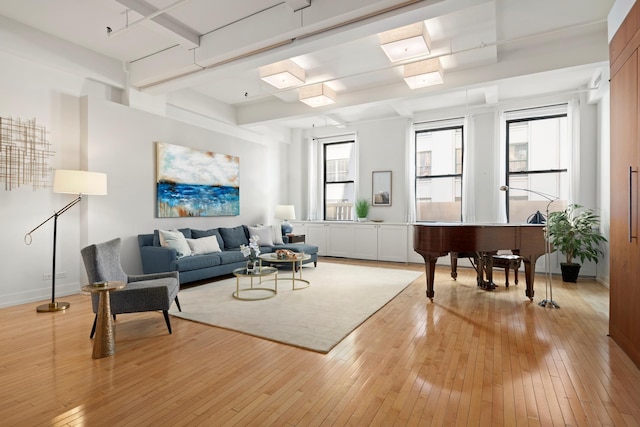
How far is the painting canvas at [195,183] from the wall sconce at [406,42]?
391cm

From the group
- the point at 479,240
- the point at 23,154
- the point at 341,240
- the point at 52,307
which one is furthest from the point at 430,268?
the point at 23,154

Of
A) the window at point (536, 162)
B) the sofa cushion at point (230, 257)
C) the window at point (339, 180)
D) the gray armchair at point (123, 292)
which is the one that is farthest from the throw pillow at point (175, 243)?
the window at point (536, 162)

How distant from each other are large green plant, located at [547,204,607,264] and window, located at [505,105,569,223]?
2.31 ft

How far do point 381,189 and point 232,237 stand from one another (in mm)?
3587

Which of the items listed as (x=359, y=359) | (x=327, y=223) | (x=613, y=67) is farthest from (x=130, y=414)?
(x=327, y=223)

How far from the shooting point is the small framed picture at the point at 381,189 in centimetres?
786

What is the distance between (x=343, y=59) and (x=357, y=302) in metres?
3.39

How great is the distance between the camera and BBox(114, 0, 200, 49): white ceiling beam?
3.49 meters

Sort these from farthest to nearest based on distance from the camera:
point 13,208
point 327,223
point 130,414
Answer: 1. point 327,223
2. point 13,208
3. point 130,414

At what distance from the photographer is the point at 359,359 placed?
2.65 metres

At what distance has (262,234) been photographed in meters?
6.77

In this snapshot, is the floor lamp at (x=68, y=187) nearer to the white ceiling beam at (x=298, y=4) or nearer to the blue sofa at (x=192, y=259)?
the blue sofa at (x=192, y=259)

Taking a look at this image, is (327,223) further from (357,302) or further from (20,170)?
(20,170)

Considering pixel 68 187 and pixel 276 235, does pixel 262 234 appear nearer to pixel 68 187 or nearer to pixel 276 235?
pixel 276 235
